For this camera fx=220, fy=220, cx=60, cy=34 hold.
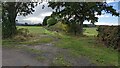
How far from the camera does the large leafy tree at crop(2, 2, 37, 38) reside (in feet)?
52.5

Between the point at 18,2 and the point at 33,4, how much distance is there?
A: 1310 mm

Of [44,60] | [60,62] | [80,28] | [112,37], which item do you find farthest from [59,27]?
[60,62]

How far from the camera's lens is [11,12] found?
678 inches

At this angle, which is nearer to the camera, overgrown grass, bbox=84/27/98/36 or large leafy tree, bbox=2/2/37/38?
large leafy tree, bbox=2/2/37/38

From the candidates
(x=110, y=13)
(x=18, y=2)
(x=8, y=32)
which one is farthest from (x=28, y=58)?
(x=110, y=13)

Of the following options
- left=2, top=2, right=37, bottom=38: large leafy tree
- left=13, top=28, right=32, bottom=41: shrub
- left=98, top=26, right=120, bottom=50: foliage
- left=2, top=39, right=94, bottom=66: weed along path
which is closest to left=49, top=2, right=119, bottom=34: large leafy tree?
left=2, top=2, right=37, bottom=38: large leafy tree

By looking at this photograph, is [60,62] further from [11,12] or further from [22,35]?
[11,12]

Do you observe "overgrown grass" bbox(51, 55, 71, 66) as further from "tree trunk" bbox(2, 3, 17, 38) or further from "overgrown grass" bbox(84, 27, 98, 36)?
"overgrown grass" bbox(84, 27, 98, 36)

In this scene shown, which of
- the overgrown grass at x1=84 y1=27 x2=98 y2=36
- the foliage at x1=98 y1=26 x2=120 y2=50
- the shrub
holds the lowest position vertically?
the overgrown grass at x1=84 y1=27 x2=98 y2=36

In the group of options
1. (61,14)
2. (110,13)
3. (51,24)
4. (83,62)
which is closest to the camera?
(83,62)

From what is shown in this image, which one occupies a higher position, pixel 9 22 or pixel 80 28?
pixel 9 22

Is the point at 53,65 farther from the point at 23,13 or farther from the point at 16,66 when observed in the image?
the point at 23,13

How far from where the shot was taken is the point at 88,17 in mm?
21672

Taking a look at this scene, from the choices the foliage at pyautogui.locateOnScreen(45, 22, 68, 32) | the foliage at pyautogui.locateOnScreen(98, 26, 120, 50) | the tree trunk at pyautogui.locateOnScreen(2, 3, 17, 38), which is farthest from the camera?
the foliage at pyautogui.locateOnScreen(45, 22, 68, 32)
